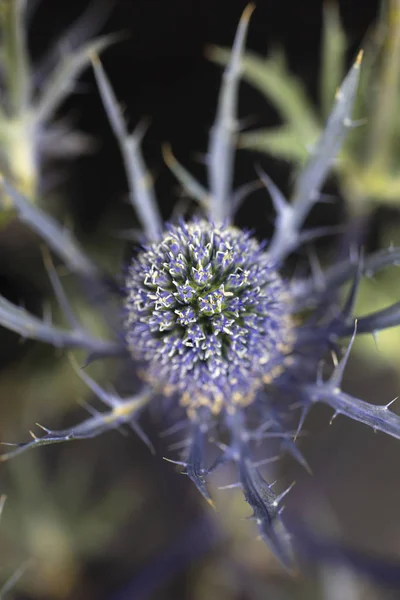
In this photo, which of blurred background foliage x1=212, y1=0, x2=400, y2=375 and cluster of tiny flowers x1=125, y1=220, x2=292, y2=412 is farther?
blurred background foliage x1=212, y1=0, x2=400, y2=375

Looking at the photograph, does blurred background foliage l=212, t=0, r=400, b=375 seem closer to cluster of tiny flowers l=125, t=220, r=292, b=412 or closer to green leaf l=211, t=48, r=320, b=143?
green leaf l=211, t=48, r=320, b=143

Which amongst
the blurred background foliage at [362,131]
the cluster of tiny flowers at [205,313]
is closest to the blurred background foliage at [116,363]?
the blurred background foliage at [362,131]

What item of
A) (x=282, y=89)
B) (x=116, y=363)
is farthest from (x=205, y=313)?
(x=282, y=89)

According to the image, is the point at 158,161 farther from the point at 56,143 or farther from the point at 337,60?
the point at 337,60

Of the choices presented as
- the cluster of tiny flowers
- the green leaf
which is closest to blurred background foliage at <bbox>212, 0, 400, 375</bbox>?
the green leaf

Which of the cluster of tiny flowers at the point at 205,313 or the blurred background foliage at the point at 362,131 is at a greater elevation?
the blurred background foliage at the point at 362,131

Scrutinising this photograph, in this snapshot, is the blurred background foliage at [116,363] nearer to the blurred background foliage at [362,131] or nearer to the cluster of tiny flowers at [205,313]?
the blurred background foliage at [362,131]

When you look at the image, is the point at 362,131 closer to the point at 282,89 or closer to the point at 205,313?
the point at 282,89
